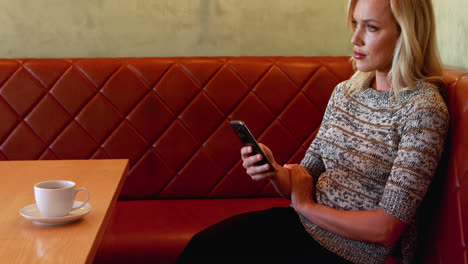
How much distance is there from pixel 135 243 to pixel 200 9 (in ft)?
3.57

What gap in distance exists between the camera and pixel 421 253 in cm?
145

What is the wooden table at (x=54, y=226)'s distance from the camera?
0.97 m

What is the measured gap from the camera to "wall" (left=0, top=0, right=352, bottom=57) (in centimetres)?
231

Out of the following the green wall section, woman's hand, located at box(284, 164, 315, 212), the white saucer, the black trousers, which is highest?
the green wall section

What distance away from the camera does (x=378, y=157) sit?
134cm

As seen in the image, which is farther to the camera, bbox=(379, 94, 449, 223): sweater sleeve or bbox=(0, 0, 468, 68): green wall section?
bbox=(0, 0, 468, 68): green wall section

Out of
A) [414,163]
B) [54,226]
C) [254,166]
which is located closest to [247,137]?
[254,166]

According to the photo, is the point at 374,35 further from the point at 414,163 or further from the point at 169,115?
the point at 169,115

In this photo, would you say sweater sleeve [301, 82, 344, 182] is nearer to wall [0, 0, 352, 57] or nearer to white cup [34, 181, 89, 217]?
white cup [34, 181, 89, 217]

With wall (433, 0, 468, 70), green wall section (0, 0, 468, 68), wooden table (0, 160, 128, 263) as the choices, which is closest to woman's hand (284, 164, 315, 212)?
wooden table (0, 160, 128, 263)

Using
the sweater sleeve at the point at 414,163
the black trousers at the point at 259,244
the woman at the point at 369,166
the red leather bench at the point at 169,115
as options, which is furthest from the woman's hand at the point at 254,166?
the red leather bench at the point at 169,115

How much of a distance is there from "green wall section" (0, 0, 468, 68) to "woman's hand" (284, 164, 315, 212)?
3.27ft

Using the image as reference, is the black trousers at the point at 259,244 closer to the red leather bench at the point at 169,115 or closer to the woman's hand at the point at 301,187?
the woman's hand at the point at 301,187

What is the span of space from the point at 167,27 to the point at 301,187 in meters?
1.18
